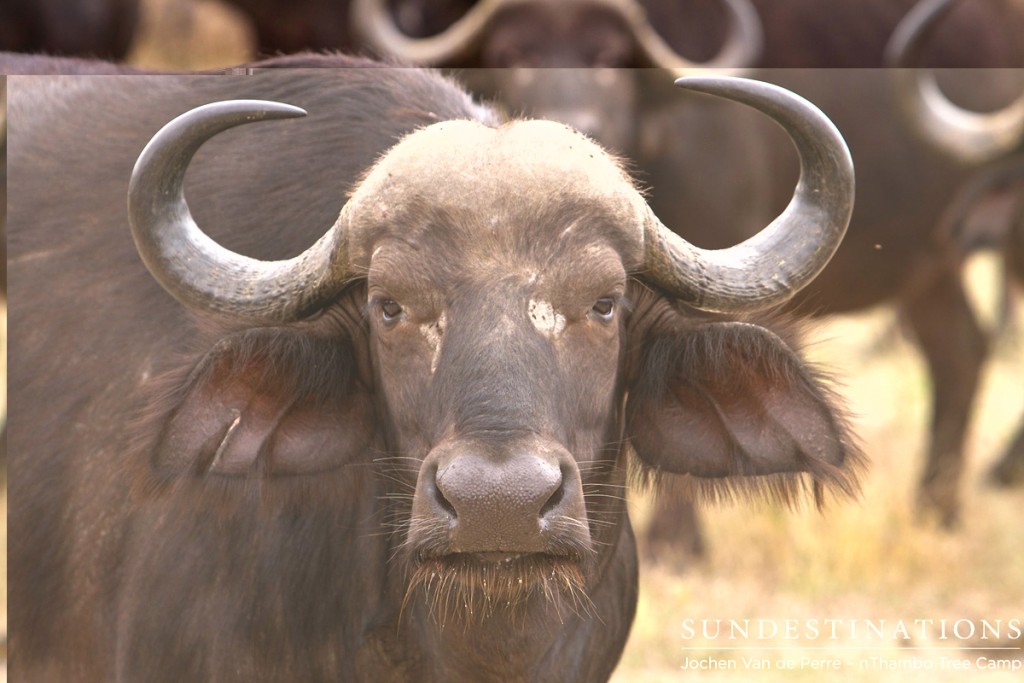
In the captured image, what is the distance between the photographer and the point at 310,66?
4480 millimetres

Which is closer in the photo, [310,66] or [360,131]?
[360,131]

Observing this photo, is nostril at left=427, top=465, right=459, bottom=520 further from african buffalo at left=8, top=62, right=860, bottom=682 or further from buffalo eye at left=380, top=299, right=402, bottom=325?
buffalo eye at left=380, top=299, right=402, bottom=325

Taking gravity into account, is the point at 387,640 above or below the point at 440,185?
below

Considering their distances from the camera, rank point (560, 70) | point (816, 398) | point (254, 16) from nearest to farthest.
Result: 1. point (816, 398)
2. point (560, 70)
3. point (254, 16)

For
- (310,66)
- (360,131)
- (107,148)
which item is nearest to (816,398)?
(360,131)

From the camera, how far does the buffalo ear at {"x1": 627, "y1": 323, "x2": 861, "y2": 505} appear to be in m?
3.70

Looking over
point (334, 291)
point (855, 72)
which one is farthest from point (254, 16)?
point (334, 291)

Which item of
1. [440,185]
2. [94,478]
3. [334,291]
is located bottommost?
[94,478]

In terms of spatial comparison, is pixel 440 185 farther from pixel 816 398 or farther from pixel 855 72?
pixel 855 72

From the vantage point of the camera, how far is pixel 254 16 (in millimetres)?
10977

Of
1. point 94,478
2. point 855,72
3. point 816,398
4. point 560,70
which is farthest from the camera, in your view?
point 855,72

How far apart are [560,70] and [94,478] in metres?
4.40

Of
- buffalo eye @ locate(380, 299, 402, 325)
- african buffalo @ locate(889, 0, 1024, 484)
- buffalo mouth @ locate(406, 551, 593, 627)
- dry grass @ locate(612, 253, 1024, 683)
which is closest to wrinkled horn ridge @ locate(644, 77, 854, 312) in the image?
buffalo eye @ locate(380, 299, 402, 325)

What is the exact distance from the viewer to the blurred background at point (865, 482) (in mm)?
6953
